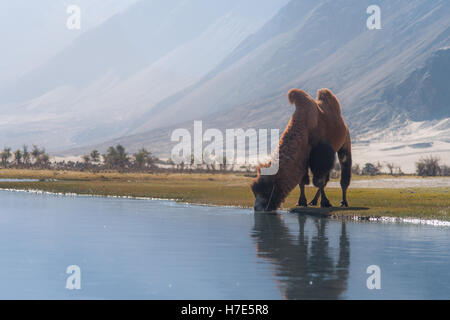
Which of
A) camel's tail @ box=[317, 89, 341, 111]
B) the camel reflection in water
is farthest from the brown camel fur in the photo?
the camel reflection in water

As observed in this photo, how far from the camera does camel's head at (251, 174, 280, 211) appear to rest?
3859cm

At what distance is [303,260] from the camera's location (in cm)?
2516

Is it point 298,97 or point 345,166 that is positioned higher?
point 298,97

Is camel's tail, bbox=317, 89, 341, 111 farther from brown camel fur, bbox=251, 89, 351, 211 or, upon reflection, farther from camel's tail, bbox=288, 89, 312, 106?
camel's tail, bbox=288, 89, 312, 106

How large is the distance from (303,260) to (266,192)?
1428cm

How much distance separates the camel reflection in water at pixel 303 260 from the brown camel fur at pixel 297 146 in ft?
8.42

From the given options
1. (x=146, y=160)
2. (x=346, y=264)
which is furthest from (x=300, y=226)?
(x=146, y=160)

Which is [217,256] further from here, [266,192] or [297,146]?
[297,146]

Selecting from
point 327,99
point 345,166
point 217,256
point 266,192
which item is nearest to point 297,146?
point 266,192

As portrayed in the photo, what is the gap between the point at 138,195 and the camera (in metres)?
59.6

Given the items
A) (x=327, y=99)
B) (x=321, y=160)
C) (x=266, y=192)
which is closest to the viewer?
(x=321, y=160)
